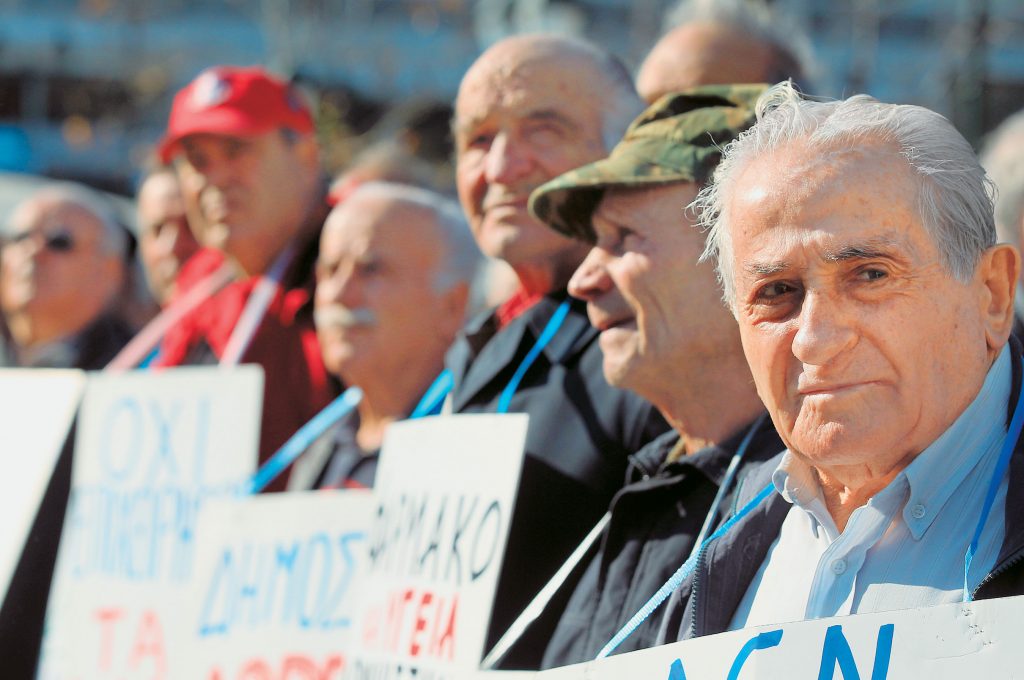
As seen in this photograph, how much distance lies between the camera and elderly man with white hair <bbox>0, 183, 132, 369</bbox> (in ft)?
19.9

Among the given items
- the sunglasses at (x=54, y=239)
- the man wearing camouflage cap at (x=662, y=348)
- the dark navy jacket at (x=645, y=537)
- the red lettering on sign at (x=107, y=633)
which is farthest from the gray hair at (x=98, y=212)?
the dark navy jacket at (x=645, y=537)

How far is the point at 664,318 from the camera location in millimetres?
2850

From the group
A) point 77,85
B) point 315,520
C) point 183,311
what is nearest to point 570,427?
point 315,520

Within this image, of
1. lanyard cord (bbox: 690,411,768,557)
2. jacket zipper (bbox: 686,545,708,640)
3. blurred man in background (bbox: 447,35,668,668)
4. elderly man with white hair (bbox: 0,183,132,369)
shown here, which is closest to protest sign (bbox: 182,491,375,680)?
blurred man in background (bbox: 447,35,668,668)

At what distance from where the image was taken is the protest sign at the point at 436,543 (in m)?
3.07

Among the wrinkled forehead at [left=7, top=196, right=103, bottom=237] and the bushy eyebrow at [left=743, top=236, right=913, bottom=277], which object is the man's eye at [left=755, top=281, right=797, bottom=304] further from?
the wrinkled forehead at [left=7, top=196, right=103, bottom=237]

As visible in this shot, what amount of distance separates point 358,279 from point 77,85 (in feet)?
56.4

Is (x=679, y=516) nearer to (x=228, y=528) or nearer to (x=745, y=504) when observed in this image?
(x=745, y=504)

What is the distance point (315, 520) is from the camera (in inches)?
148

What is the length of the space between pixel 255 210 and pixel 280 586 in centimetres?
141

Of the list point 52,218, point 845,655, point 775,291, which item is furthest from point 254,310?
point 845,655

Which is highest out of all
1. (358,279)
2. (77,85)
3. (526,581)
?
(77,85)

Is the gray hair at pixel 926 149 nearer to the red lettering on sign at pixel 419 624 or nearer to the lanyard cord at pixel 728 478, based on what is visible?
the lanyard cord at pixel 728 478

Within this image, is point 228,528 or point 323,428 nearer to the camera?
point 228,528
